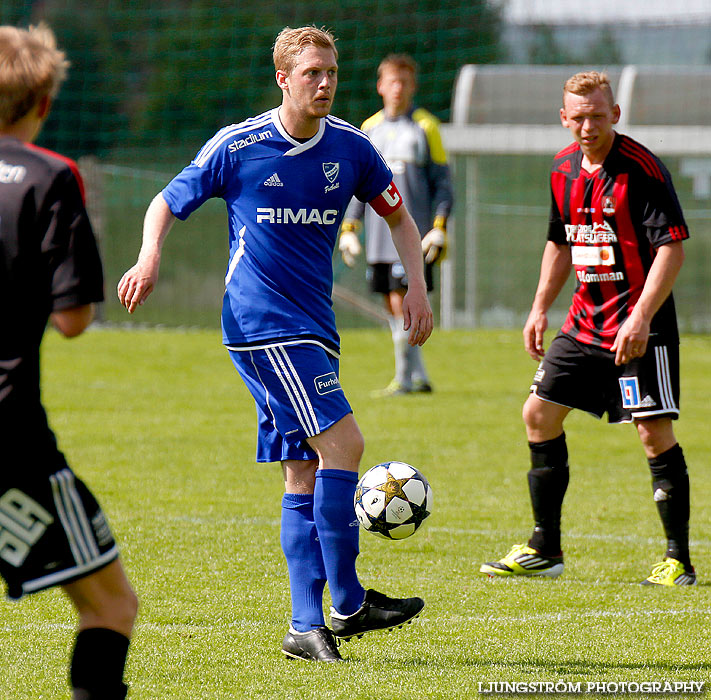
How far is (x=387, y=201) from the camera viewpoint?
4320mm

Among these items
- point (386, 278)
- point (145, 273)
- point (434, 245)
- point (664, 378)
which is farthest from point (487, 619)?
point (386, 278)

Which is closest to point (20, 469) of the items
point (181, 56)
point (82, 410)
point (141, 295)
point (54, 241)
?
point (54, 241)

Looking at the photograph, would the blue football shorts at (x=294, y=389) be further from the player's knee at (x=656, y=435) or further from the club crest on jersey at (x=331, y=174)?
the player's knee at (x=656, y=435)

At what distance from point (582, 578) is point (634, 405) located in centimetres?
77

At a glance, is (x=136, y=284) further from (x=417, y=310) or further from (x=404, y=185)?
(x=404, y=185)

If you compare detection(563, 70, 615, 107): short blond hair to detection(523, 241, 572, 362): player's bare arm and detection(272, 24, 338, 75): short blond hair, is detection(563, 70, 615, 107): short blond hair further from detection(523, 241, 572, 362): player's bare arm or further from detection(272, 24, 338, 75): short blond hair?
detection(272, 24, 338, 75): short blond hair

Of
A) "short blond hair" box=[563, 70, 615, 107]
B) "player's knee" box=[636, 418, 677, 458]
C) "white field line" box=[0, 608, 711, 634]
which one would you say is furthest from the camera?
"player's knee" box=[636, 418, 677, 458]

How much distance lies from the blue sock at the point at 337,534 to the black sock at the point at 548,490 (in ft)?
4.92

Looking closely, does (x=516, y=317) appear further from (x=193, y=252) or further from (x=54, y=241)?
(x=54, y=241)

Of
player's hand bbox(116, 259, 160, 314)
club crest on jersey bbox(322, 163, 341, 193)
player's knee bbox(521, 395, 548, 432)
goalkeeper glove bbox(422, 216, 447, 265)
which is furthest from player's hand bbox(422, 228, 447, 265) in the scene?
player's hand bbox(116, 259, 160, 314)

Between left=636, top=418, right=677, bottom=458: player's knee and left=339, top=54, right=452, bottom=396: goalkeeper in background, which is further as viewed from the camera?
left=339, top=54, right=452, bottom=396: goalkeeper in background

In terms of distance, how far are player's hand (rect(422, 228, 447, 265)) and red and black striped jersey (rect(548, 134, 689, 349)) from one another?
4.63m

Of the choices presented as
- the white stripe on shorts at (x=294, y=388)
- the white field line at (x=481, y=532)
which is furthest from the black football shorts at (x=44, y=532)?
the white field line at (x=481, y=532)

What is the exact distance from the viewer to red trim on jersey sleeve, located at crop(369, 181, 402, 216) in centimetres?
431
